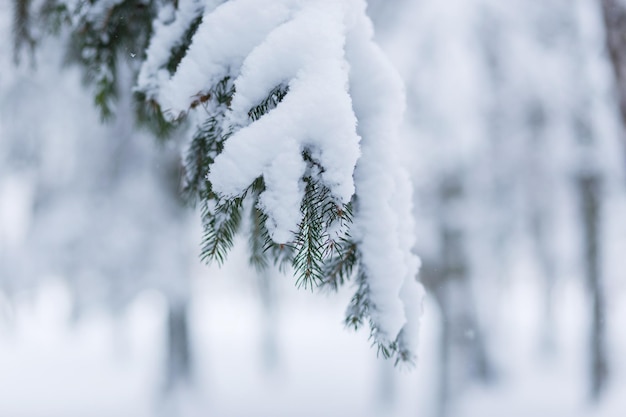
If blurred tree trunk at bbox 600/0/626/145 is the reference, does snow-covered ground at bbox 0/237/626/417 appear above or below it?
below

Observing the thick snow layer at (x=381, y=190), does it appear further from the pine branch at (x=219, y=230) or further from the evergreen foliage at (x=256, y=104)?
the pine branch at (x=219, y=230)

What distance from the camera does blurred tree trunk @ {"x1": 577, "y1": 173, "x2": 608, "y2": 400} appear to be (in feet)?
24.3

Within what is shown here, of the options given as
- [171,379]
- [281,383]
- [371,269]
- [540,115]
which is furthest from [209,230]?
[281,383]

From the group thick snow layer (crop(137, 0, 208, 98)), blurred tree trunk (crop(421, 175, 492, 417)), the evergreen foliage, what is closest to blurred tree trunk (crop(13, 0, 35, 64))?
the evergreen foliage

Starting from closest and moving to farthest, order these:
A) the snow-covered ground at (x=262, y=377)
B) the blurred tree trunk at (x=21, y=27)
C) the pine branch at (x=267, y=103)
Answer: the pine branch at (x=267, y=103) → the blurred tree trunk at (x=21, y=27) → the snow-covered ground at (x=262, y=377)

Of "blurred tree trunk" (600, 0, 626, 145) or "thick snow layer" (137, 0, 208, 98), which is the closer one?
"thick snow layer" (137, 0, 208, 98)

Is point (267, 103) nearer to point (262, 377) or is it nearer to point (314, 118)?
point (314, 118)

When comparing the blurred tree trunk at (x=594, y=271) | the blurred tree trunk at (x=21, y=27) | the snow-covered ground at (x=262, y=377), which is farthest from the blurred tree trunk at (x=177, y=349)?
the blurred tree trunk at (x=594, y=271)

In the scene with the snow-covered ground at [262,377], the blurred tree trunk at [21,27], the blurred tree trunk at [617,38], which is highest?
the blurred tree trunk at [617,38]

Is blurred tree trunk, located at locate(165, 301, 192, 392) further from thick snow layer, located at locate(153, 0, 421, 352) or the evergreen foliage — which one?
thick snow layer, located at locate(153, 0, 421, 352)

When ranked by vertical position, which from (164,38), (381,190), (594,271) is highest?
(594,271)

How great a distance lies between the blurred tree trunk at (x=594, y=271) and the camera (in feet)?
24.3

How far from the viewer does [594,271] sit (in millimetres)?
7918

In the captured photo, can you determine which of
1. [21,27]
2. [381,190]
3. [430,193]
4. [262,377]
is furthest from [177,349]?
[381,190]
